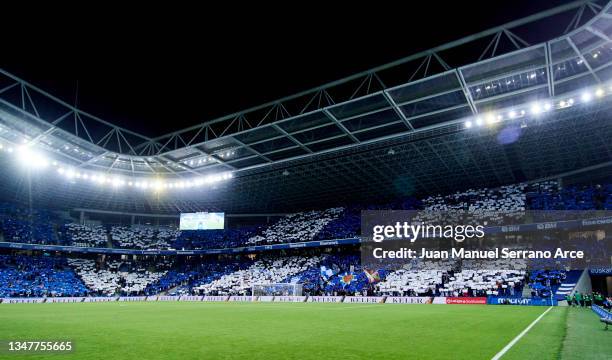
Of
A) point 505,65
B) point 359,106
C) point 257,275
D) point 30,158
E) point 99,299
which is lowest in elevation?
point 99,299

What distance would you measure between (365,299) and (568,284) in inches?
676

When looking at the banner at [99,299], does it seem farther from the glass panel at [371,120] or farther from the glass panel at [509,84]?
the glass panel at [509,84]

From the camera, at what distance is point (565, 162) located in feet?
134

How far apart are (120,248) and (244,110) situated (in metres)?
39.0

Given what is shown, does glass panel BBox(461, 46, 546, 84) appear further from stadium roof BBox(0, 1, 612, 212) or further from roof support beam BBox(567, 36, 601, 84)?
roof support beam BBox(567, 36, 601, 84)

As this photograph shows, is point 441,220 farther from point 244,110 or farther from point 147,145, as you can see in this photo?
point 147,145

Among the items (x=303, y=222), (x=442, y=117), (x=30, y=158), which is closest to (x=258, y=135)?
(x=442, y=117)

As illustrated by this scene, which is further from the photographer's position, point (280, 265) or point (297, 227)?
point (297, 227)

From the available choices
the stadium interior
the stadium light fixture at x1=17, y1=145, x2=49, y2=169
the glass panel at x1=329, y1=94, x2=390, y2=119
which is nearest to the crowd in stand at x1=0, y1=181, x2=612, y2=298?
the stadium interior

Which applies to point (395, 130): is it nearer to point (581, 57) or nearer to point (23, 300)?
point (581, 57)

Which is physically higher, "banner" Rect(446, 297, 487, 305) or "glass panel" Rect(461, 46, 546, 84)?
"glass panel" Rect(461, 46, 546, 84)

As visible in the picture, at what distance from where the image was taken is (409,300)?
37.0m

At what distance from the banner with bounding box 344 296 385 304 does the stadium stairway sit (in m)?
→ 14.5

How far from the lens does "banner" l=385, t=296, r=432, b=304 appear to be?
3613cm
